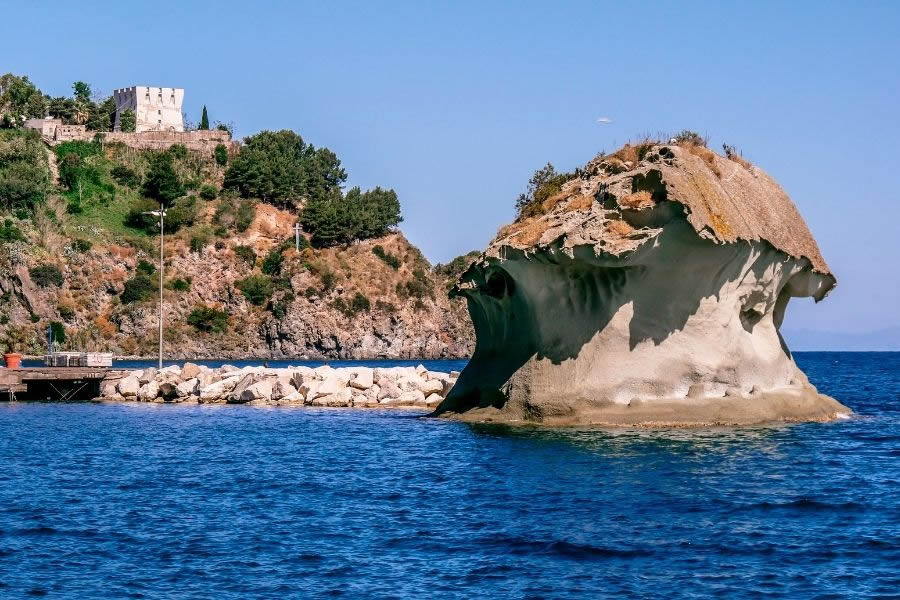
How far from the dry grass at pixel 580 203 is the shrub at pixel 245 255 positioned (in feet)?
304

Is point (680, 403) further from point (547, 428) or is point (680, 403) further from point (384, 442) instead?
point (384, 442)

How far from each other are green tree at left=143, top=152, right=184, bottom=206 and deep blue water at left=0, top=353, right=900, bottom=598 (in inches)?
3833

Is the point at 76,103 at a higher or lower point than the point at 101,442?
higher

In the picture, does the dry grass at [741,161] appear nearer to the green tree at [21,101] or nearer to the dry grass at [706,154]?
the dry grass at [706,154]

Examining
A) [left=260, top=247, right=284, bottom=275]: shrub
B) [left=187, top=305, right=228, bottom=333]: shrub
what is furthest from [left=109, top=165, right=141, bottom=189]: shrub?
[left=187, top=305, right=228, bottom=333]: shrub

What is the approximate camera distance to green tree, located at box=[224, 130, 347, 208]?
13850 centimetres

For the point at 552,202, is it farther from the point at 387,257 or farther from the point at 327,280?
the point at 387,257

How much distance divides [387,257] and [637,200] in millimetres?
99271

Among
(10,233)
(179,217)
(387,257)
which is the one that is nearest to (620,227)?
(10,233)

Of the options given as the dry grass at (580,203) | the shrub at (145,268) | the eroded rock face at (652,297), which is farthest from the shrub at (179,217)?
the dry grass at (580,203)

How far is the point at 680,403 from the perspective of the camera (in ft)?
130

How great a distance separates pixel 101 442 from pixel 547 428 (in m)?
15.1

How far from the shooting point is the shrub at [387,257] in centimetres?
13725

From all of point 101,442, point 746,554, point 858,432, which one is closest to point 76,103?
point 101,442
